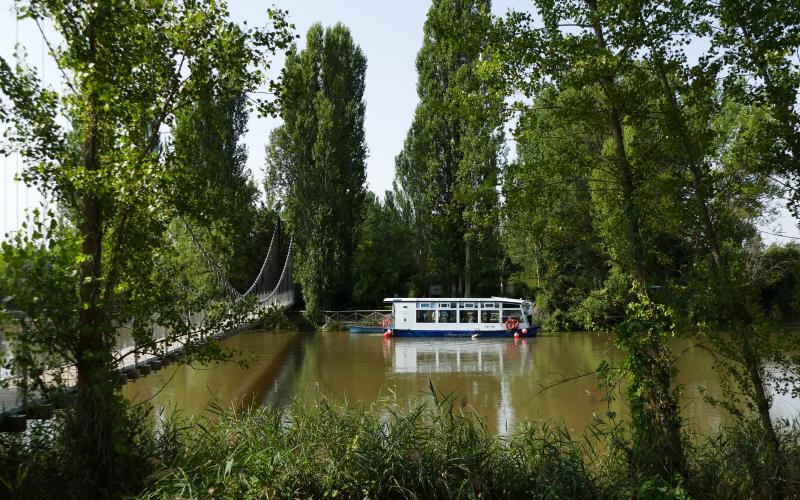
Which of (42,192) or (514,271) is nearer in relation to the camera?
(42,192)

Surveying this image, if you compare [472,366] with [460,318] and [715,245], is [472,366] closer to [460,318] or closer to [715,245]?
[460,318]

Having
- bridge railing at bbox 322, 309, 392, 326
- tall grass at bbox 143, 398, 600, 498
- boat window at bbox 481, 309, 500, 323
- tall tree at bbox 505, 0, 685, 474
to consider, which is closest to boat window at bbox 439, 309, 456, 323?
boat window at bbox 481, 309, 500, 323

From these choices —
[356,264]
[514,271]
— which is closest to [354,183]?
[356,264]

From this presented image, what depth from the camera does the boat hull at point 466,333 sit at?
80.8ft

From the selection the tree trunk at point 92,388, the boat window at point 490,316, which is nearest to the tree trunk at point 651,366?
the tree trunk at point 92,388

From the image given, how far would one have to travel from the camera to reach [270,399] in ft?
42.7

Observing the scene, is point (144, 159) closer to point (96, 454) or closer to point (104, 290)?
point (104, 290)

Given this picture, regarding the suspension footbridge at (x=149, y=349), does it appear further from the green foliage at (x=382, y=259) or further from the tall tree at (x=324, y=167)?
the green foliage at (x=382, y=259)

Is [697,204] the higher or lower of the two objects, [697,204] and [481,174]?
the lower

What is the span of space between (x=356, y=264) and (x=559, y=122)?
24.4 metres

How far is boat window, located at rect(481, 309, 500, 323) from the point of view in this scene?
83.2 feet

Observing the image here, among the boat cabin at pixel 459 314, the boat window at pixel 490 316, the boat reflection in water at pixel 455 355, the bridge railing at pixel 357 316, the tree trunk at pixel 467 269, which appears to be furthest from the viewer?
the tree trunk at pixel 467 269

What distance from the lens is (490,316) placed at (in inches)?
1001

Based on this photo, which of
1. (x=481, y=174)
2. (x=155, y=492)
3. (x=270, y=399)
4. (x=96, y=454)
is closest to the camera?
(x=155, y=492)
